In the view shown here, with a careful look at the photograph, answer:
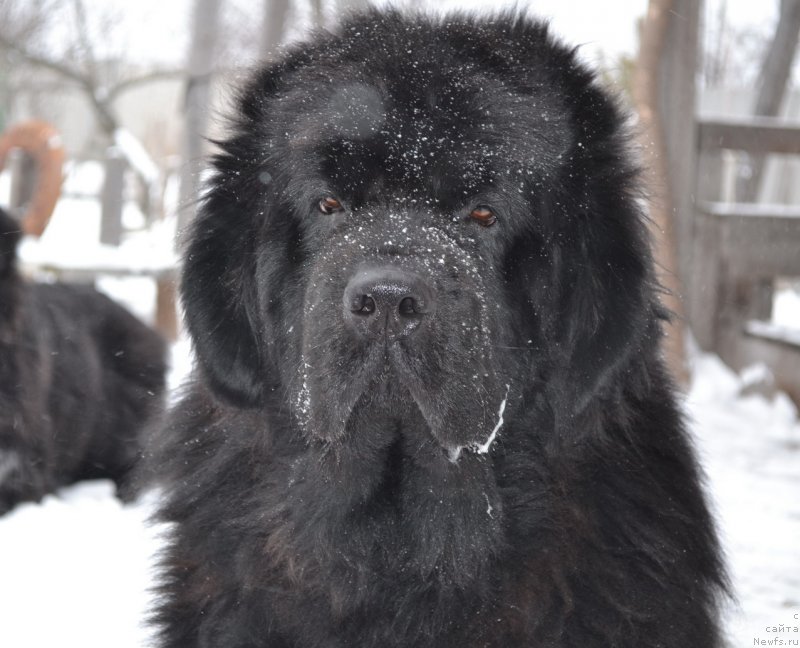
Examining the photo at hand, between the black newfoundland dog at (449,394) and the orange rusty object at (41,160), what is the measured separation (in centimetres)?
609

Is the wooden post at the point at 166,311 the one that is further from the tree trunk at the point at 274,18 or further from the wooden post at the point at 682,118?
the wooden post at the point at 682,118

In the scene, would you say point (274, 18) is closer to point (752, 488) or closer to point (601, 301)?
point (752, 488)

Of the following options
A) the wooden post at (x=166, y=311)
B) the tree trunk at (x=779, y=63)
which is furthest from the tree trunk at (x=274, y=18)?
the tree trunk at (x=779, y=63)

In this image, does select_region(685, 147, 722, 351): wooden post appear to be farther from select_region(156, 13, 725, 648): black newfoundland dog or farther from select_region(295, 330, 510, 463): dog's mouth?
select_region(295, 330, 510, 463): dog's mouth

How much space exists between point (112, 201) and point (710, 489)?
24.4 ft

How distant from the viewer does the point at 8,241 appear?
4.13 metres

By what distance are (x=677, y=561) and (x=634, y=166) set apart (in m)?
1.02

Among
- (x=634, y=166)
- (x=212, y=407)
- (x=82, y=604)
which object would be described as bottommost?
(x=82, y=604)

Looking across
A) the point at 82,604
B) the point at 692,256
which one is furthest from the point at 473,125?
the point at 692,256

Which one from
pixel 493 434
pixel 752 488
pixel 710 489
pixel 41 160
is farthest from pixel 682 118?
pixel 41 160

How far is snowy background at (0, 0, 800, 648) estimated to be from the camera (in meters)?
2.84

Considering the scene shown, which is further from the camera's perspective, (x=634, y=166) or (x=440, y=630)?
(x=634, y=166)

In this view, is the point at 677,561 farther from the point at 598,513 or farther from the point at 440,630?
the point at 440,630

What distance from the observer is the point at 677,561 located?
2.22m
